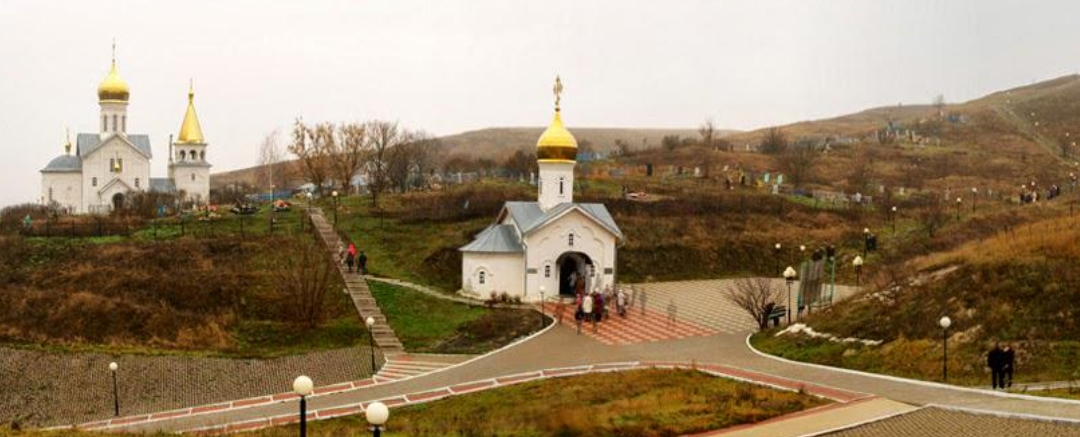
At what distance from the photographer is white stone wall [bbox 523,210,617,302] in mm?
35875

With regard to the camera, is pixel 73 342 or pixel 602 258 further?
pixel 602 258

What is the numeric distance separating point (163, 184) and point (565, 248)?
31473 mm

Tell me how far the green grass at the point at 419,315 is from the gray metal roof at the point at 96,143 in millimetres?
26607

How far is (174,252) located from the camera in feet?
124

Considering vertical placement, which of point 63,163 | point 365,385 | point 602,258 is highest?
point 63,163

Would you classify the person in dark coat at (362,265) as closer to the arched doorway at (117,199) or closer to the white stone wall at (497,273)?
the white stone wall at (497,273)

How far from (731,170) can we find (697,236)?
27272 millimetres

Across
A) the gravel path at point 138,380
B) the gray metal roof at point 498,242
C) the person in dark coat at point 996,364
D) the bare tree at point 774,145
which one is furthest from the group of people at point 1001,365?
the bare tree at point 774,145

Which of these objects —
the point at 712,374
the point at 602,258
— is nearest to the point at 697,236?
the point at 602,258

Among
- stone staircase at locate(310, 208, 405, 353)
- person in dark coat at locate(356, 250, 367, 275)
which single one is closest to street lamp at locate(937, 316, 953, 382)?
stone staircase at locate(310, 208, 405, 353)

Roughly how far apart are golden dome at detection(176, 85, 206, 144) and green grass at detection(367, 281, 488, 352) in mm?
27923

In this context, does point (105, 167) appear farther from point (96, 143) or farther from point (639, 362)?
point (639, 362)

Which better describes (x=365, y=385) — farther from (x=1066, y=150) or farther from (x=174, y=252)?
(x=1066, y=150)

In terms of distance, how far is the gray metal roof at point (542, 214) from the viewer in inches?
1412
